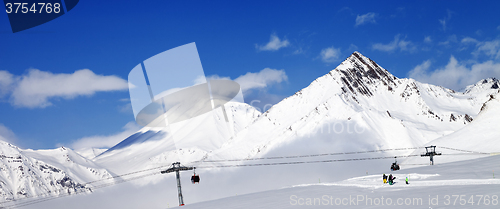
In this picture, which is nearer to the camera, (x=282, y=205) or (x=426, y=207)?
(x=426, y=207)

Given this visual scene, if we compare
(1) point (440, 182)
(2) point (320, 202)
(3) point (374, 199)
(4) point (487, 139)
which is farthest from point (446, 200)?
(4) point (487, 139)

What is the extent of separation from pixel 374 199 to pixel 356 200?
170cm

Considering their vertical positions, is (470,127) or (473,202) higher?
(470,127)

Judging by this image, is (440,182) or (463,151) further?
(463,151)

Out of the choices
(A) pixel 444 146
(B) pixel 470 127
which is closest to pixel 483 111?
(B) pixel 470 127

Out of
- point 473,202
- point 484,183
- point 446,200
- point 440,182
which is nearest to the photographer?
point 473,202

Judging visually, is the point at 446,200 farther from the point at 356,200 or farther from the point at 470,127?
the point at 470,127

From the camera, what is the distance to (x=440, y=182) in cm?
4825

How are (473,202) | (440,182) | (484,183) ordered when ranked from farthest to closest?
(440,182)
(484,183)
(473,202)

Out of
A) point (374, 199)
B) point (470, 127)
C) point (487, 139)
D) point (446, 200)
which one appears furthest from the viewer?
point (470, 127)

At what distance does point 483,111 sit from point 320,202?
169 m

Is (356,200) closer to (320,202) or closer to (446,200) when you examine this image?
(320,202)

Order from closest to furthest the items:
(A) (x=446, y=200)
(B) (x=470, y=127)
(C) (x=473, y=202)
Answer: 1. (C) (x=473, y=202)
2. (A) (x=446, y=200)
3. (B) (x=470, y=127)

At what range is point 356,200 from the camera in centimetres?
3812
